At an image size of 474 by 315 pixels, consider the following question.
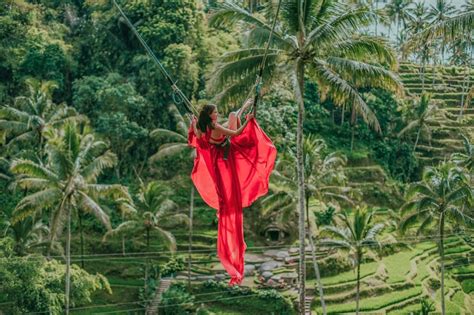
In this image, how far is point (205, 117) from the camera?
4531 mm

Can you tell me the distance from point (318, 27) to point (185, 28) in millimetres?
16246

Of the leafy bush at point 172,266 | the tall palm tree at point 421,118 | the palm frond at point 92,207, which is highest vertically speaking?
the tall palm tree at point 421,118

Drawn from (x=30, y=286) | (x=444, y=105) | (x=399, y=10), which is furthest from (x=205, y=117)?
(x=399, y=10)

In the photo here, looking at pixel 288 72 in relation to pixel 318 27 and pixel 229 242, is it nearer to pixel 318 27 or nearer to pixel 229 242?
pixel 318 27

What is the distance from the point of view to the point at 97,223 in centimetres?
Result: 2438

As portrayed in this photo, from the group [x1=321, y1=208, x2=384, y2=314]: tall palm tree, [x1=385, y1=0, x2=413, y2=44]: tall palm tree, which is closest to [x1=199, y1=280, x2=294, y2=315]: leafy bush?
[x1=321, y1=208, x2=384, y2=314]: tall palm tree

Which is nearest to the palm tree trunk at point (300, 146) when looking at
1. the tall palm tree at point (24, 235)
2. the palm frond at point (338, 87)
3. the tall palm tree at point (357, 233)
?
the palm frond at point (338, 87)

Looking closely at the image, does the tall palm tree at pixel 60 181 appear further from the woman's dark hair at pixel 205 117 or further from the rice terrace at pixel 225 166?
the woman's dark hair at pixel 205 117

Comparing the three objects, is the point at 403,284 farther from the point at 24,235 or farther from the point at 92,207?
the point at 24,235

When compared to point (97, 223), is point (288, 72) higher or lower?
higher

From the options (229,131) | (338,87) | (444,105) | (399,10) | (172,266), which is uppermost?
(399,10)

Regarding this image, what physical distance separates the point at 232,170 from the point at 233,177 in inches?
2.0

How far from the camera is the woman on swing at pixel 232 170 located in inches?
184

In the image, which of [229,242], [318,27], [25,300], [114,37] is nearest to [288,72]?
[318,27]
